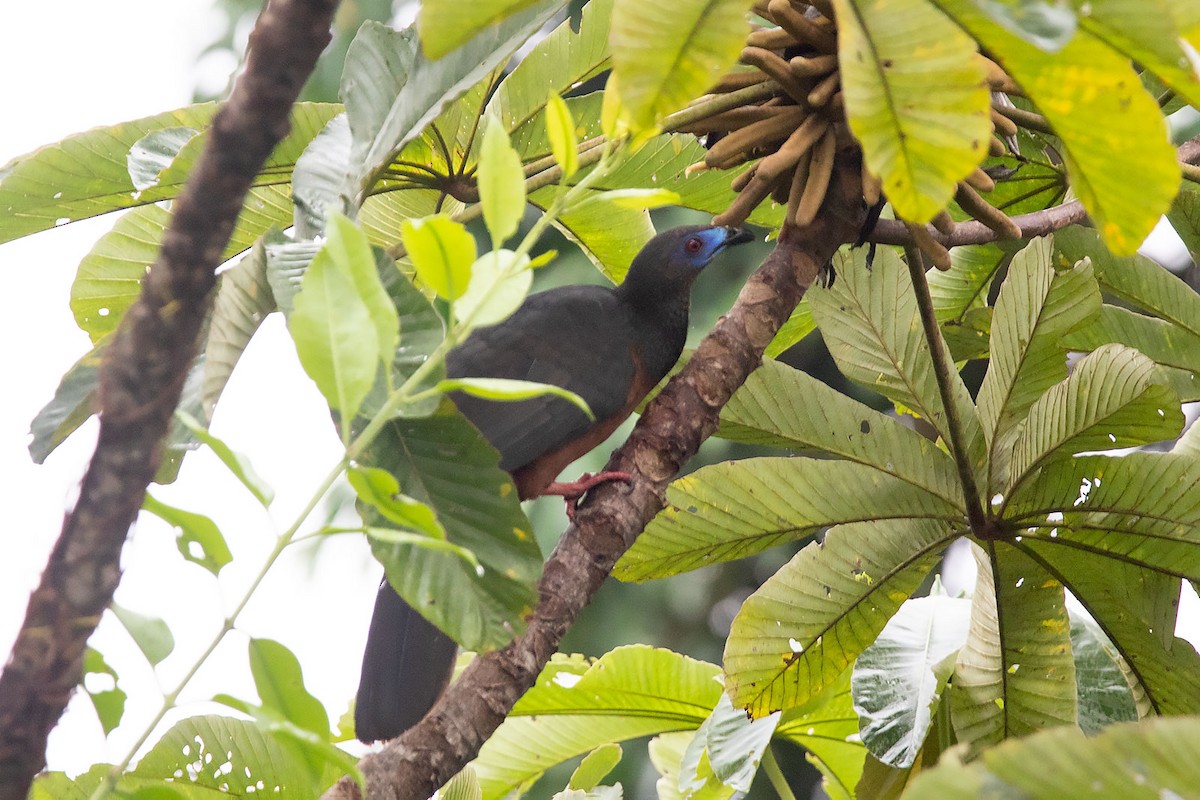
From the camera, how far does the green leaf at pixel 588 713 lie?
6.65 ft

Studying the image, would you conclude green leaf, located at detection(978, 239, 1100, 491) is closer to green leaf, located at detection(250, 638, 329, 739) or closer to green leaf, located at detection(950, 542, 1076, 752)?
green leaf, located at detection(950, 542, 1076, 752)

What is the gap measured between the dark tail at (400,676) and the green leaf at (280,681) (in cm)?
90

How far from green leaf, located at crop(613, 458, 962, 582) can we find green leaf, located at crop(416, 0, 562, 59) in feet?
2.76

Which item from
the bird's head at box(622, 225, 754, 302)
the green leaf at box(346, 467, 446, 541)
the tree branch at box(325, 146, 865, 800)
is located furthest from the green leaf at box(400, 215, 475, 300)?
the bird's head at box(622, 225, 754, 302)

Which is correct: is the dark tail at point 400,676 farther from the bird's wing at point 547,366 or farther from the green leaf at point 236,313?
the green leaf at point 236,313

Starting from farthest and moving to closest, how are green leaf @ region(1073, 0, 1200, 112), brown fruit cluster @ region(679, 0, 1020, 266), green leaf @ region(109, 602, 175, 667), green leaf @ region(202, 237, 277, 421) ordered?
brown fruit cluster @ region(679, 0, 1020, 266), green leaf @ region(202, 237, 277, 421), green leaf @ region(1073, 0, 1200, 112), green leaf @ region(109, 602, 175, 667)

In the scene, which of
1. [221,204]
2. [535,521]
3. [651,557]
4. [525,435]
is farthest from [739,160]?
[535,521]

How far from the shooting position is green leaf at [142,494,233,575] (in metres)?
0.79

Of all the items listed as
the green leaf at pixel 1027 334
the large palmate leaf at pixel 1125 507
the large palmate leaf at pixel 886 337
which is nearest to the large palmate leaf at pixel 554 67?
the large palmate leaf at pixel 886 337

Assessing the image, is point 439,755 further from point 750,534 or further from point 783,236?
point 783,236

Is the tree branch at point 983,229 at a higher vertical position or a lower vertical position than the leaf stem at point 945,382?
higher

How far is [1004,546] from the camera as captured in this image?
1.78 meters

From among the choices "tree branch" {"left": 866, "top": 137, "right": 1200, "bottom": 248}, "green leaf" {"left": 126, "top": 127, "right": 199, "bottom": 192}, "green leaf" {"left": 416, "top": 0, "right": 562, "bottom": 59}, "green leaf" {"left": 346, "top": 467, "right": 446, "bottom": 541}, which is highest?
"green leaf" {"left": 126, "top": 127, "right": 199, "bottom": 192}

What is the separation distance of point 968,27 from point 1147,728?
645 mm
